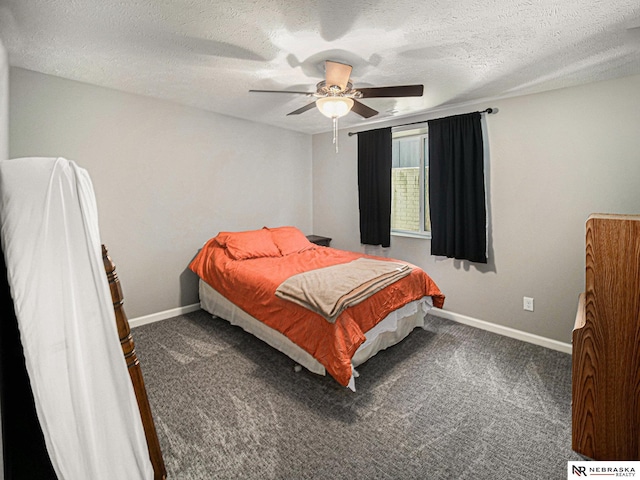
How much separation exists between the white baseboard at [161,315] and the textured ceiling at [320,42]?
2299 mm

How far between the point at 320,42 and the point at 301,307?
1.79 meters

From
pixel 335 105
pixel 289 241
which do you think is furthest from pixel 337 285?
pixel 289 241

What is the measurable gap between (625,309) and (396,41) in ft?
6.63

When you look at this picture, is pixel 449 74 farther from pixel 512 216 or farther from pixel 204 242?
pixel 204 242

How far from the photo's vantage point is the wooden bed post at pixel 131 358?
3.77ft

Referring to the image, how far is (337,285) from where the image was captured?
2379 millimetres

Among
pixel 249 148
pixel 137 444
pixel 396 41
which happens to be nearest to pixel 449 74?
pixel 396 41

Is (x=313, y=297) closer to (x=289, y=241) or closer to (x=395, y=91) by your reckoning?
(x=395, y=91)

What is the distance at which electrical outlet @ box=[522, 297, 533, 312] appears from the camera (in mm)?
3044

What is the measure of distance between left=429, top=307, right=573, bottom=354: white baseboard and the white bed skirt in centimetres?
52

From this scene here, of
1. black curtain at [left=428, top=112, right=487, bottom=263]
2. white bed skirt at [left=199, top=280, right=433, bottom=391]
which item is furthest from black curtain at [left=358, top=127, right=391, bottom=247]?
white bed skirt at [left=199, top=280, right=433, bottom=391]

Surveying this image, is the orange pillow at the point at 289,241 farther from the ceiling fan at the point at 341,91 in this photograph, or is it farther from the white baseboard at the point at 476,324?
the ceiling fan at the point at 341,91

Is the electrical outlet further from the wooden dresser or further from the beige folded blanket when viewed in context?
the wooden dresser

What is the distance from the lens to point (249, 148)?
414cm
